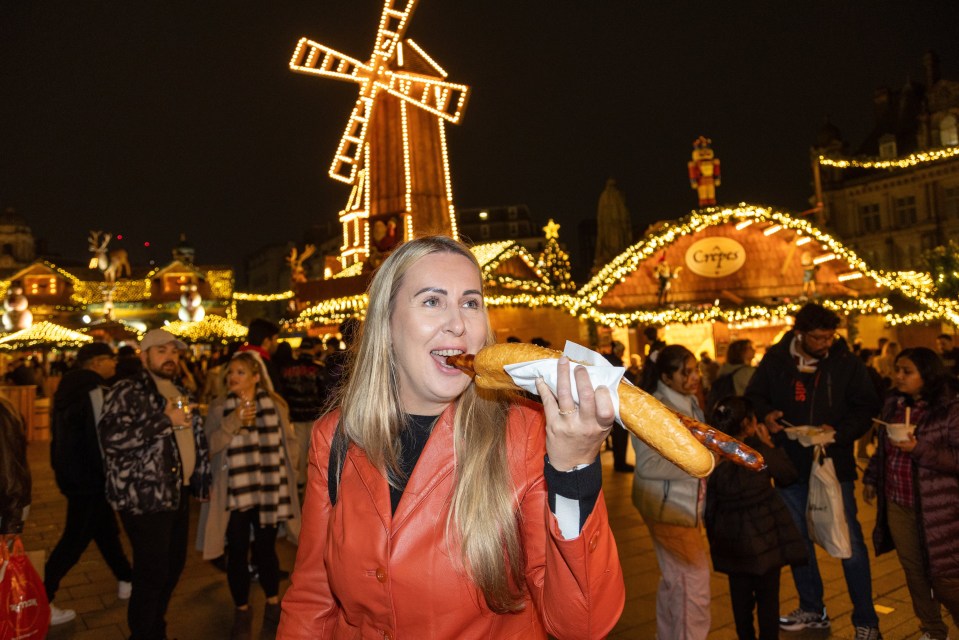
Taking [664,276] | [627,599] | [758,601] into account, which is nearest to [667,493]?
[758,601]

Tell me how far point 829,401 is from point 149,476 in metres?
4.64

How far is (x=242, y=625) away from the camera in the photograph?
17.3 feet

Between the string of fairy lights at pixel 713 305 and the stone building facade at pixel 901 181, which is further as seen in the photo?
the stone building facade at pixel 901 181

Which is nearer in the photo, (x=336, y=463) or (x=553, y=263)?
(x=336, y=463)

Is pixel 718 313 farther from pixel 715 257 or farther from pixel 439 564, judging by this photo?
pixel 439 564

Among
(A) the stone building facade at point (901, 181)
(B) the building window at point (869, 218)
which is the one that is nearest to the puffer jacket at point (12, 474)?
(A) the stone building facade at point (901, 181)

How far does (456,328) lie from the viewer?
6.94 ft

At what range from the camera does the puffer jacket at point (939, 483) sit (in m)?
4.19

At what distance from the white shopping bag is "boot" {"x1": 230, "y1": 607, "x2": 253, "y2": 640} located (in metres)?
3.98

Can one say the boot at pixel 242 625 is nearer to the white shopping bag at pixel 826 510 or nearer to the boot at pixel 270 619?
the boot at pixel 270 619

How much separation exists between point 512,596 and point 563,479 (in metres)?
0.44

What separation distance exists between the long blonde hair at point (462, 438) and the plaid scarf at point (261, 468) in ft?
10.9

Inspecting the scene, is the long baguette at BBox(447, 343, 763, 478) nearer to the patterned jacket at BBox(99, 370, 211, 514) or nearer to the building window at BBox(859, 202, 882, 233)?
the patterned jacket at BBox(99, 370, 211, 514)

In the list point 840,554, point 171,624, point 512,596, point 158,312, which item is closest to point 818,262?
point 840,554
